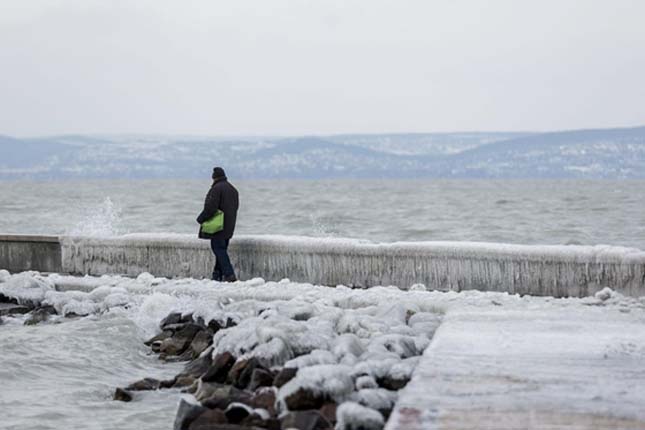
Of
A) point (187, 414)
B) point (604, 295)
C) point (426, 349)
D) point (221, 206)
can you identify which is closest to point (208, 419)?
point (187, 414)

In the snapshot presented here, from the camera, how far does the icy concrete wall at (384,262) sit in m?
11.6

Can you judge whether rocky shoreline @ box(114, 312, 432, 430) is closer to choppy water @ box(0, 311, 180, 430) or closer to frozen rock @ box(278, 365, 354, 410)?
frozen rock @ box(278, 365, 354, 410)

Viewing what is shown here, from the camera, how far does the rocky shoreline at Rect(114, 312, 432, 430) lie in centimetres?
600

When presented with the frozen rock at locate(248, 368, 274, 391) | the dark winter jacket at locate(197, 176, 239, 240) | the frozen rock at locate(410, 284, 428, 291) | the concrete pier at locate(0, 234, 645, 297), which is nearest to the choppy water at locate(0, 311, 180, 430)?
the frozen rock at locate(248, 368, 274, 391)

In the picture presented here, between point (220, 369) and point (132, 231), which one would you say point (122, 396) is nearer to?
point (220, 369)

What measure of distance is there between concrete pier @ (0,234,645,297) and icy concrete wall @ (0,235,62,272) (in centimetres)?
1

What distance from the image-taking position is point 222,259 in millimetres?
13250

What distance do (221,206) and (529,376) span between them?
7383mm

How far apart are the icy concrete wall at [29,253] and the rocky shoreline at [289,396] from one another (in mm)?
7812

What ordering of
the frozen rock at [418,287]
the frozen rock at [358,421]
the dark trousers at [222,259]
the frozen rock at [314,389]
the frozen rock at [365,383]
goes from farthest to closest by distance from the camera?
the dark trousers at [222,259], the frozen rock at [418,287], the frozen rock at [365,383], the frozen rock at [314,389], the frozen rock at [358,421]

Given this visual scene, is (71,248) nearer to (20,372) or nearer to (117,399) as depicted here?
(20,372)

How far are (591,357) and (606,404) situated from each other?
1.33 m

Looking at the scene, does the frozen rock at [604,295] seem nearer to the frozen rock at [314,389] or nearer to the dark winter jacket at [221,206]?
the dark winter jacket at [221,206]

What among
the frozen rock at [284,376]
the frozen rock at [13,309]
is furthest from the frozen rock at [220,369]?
the frozen rock at [13,309]
